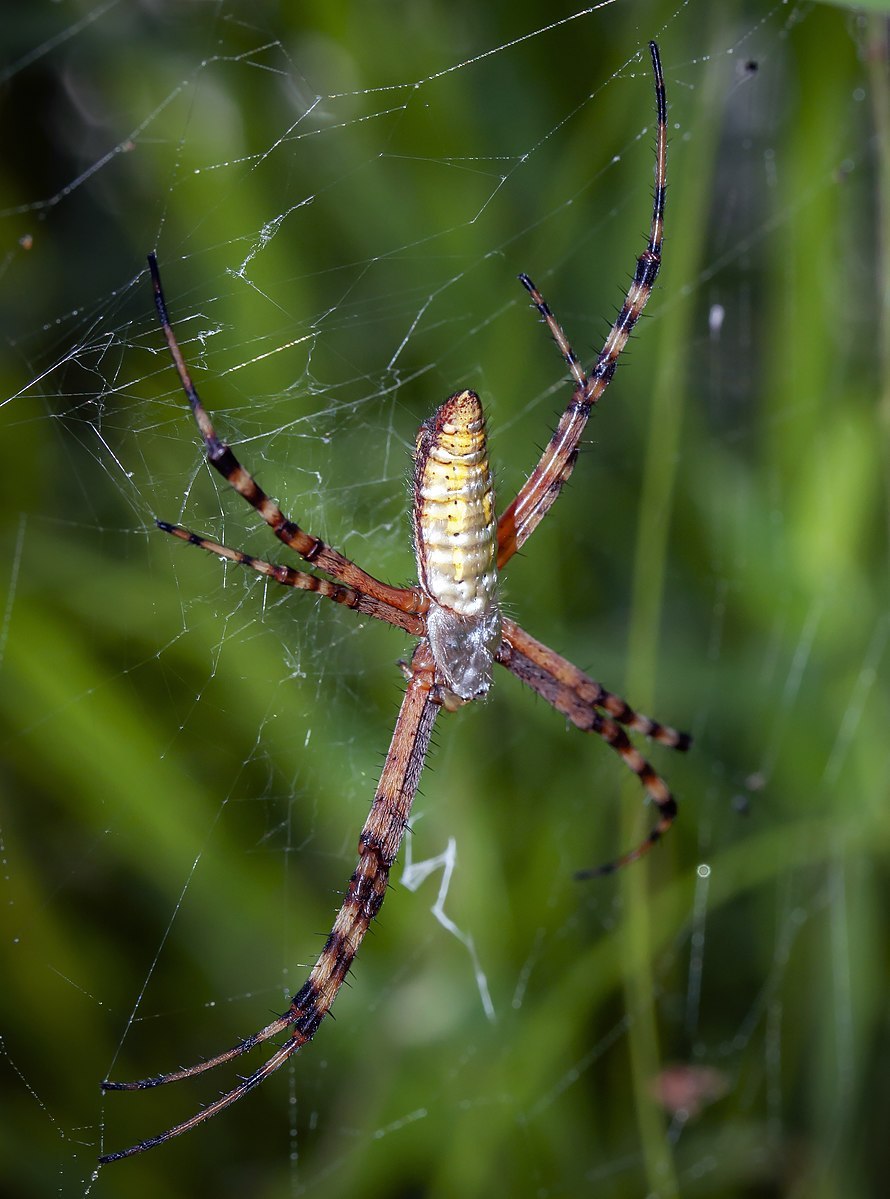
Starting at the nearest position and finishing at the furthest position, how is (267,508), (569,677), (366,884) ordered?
(267,508), (366,884), (569,677)

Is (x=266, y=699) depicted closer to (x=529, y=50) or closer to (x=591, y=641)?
(x=591, y=641)

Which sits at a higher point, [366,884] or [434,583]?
[434,583]

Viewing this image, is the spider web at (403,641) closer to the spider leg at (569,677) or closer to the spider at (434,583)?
the spider leg at (569,677)

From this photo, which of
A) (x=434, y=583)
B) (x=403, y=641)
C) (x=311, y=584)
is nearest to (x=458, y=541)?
(x=434, y=583)

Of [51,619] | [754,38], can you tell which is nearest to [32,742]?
[51,619]

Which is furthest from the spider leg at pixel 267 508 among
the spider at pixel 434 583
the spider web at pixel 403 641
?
the spider web at pixel 403 641

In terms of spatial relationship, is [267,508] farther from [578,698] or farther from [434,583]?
Answer: [578,698]
